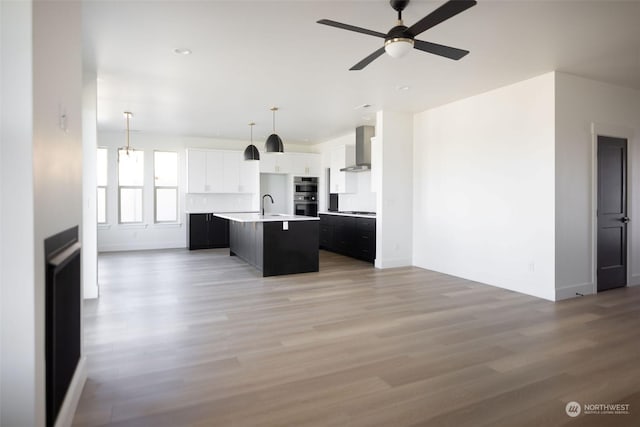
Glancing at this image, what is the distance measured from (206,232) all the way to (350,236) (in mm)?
3458

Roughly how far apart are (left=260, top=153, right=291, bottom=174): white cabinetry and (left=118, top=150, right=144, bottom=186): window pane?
9.13ft

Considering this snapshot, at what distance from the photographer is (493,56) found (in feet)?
13.0

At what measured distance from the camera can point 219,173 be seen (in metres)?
9.17

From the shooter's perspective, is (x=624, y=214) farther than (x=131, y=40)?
Yes

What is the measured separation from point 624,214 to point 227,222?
7.42 metres

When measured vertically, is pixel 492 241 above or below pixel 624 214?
below

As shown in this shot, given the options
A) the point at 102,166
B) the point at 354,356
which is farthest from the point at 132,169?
the point at 354,356

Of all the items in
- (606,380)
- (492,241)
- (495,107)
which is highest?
(495,107)

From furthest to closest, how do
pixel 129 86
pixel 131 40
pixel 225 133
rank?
pixel 225 133
pixel 129 86
pixel 131 40

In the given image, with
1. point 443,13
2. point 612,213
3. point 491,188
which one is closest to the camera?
point 443,13

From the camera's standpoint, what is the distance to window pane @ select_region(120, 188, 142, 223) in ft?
28.7

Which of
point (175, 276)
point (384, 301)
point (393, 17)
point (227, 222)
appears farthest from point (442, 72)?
point (227, 222)

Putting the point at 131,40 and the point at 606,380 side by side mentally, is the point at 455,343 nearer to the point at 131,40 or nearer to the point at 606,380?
the point at 606,380

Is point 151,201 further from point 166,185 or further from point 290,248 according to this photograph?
point 290,248
